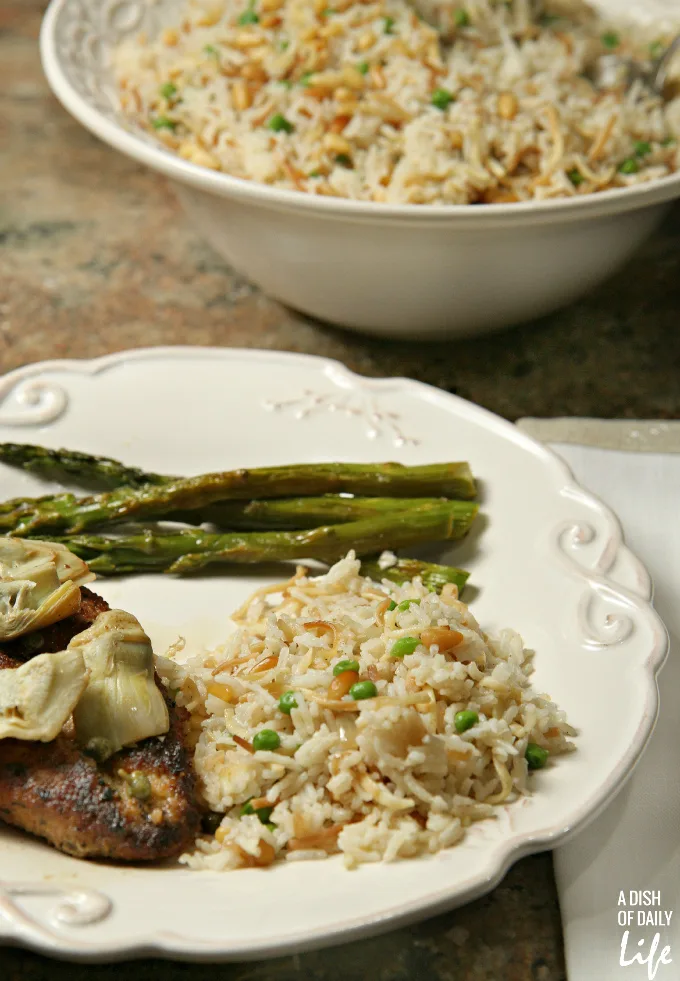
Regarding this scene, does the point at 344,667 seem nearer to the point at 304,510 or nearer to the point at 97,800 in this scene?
the point at 97,800

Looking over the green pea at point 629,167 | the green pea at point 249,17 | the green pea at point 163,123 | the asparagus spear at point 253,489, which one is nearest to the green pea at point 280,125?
the green pea at point 163,123

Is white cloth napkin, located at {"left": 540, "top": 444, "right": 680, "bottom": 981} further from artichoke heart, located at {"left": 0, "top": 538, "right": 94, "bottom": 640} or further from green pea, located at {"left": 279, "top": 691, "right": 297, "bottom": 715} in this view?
artichoke heart, located at {"left": 0, "top": 538, "right": 94, "bottom": 640}

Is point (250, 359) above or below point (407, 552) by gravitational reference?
above

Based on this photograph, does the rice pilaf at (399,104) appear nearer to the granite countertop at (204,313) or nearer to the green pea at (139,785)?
the granite countertop at (204,313)

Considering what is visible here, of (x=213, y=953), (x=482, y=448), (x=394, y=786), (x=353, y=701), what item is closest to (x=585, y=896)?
(x=394, y=786)

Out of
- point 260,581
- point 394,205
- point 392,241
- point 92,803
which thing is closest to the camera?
point 92,803

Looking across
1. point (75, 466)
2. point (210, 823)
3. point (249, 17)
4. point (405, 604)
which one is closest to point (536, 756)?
point (405, 604)

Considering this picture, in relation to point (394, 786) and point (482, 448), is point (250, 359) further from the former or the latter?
point (394, 786)
